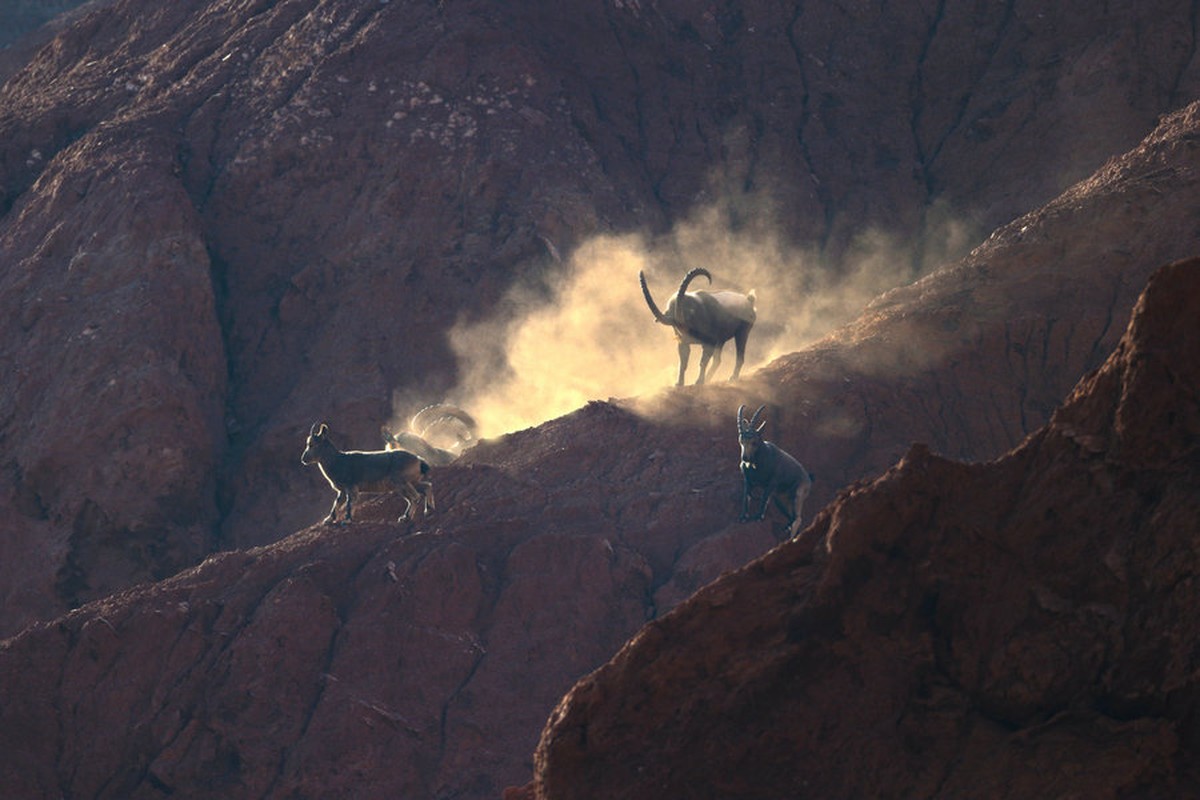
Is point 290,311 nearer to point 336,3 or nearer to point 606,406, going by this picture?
point 336,3

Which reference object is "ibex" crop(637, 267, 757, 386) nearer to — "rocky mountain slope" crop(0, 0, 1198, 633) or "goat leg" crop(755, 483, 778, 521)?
"goat leg" crop(755, 483, 778, 521)

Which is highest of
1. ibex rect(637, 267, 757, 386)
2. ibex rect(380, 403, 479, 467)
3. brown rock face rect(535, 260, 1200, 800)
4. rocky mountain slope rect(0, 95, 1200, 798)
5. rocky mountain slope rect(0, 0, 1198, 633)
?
rocky mountain slope rect(0, 0, 1198, 633)

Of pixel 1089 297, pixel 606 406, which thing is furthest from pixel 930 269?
pixel 606 406

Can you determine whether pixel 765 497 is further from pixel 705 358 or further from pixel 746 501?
pixel 705 358

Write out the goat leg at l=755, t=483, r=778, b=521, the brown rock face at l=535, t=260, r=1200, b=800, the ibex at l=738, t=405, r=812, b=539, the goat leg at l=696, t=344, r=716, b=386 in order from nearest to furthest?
the brown rock face at l=535, t=260, r=1200, b=800
the ibex at l=738, t=405, r=812, b=539
the goat leg at l=755, t=483, r=778, b=521
the goat leg at l=696, t=344, r=716, b=386

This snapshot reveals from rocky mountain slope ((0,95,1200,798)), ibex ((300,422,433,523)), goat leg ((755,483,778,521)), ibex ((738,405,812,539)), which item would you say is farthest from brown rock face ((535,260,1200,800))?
ibex ((300,422,433,523))

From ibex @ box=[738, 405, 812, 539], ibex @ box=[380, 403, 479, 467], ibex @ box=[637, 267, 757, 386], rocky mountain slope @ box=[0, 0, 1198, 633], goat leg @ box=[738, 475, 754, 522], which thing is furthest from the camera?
rocky mountain slope @ box=[0, 0, 1198, 633]

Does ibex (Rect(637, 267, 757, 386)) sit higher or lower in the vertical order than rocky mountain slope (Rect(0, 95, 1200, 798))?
higher
